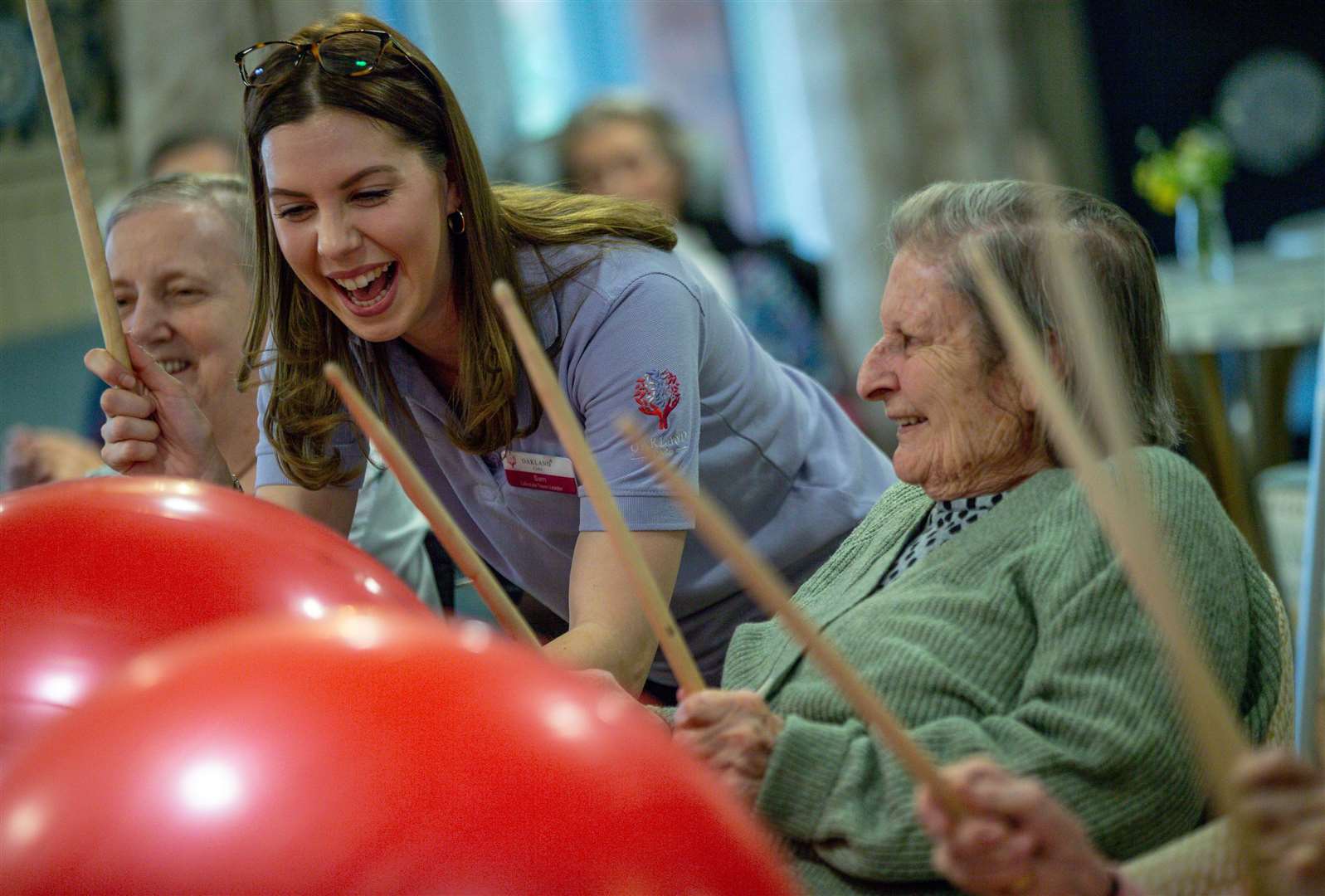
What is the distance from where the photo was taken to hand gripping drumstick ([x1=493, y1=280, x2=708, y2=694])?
0.66 meters

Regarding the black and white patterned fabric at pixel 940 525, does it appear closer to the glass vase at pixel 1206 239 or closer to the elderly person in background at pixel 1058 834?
the elderly person in background at pixel 1058 834

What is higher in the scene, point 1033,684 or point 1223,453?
point 1033,684

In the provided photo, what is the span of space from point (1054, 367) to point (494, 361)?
524 mm

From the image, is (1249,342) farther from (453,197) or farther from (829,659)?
(829,659)

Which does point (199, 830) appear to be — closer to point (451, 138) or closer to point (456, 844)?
point (456, 844)

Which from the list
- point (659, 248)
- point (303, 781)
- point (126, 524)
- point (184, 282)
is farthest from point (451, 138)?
point (303, 781)

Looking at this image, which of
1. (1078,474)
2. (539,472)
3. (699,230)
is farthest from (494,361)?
(699,230)

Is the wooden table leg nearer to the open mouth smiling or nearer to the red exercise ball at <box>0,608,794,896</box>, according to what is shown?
the open mouth smiling

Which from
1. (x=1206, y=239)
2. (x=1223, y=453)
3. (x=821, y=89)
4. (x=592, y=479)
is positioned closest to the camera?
(x=592, y=479)

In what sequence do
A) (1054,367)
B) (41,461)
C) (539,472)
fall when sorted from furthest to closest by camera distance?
(41,461) → (539,472) → (1054,367)

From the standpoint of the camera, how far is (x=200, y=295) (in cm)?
171

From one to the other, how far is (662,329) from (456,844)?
85 cm

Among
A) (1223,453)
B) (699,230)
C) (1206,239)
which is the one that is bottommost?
(1223,453)

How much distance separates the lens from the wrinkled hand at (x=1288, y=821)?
0.51 meters
